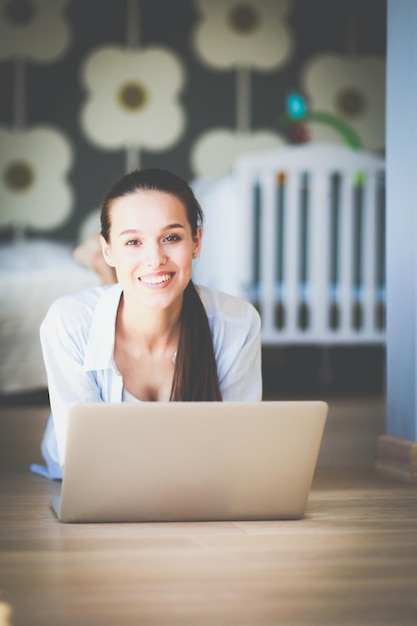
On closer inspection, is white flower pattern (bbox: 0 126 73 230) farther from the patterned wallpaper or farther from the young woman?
the young woman

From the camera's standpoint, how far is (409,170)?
2002mm

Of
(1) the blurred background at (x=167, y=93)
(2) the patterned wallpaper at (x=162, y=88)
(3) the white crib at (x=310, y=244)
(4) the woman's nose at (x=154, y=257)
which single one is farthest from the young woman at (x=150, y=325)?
(2) the patterned wallpaper at (x=162, y=88)

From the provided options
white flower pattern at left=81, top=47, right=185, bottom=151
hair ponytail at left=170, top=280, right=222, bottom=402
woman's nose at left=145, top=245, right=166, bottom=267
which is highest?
white flower pattern at left=81, top=47, right=185, bottom=151

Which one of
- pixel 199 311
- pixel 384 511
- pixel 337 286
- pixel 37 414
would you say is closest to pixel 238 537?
pixel 384 511

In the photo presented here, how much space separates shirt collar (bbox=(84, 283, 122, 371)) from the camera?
1665 mm

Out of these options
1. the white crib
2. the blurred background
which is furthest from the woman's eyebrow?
the blurred background

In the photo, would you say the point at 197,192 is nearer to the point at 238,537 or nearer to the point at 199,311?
the point at 199,311

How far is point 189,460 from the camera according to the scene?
1.41m

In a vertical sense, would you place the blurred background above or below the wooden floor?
above

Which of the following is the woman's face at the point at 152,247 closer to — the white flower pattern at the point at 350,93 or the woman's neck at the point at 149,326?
the woman's neck at the point at 149,326

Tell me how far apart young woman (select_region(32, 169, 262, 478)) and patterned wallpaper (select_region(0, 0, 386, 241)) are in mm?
2593

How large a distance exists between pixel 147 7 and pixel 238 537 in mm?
3426

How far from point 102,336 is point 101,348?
0.02 meters

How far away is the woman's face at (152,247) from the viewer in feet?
5.39
